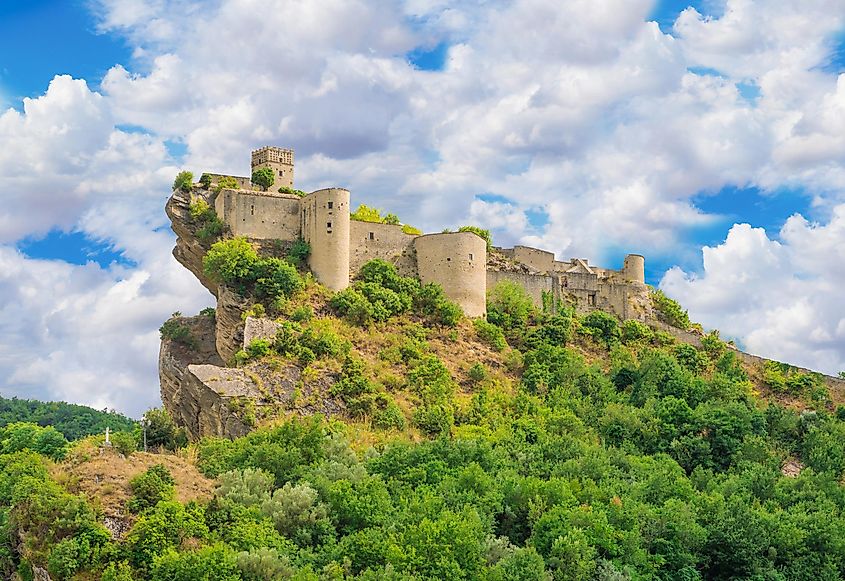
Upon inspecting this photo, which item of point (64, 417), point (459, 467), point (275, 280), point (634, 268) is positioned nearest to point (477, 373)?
point (275, 280)

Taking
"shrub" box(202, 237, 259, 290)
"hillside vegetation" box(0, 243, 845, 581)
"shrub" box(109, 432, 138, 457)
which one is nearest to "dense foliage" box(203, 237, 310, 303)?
"shrub" box(202, 237, 259, 290)

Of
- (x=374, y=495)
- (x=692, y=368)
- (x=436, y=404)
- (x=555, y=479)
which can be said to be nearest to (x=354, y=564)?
(x=374, y=495)

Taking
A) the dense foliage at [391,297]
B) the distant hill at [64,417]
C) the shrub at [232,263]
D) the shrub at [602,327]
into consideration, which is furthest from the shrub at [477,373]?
the distant hill at [64,417]

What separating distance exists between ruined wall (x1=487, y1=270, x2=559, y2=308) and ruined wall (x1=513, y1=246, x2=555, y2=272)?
10.3ft

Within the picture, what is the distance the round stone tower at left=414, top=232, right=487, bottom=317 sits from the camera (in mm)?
66250

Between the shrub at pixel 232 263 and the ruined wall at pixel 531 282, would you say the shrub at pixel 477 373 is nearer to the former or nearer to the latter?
the ruined wall at pixel 531 282

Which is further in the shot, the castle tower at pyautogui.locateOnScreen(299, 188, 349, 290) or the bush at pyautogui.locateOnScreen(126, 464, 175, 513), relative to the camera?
the castle tower at pyautogui.locateOnScreen(299, 188, 349, 290)

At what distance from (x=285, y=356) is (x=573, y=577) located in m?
21.2

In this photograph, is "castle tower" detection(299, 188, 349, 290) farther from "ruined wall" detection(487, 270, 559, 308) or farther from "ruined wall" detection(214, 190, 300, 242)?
"ruined wall" detection(487, 270, 559, 308)

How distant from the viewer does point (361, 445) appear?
167 feet

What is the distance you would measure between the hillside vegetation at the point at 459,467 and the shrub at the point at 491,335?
0.10 meters

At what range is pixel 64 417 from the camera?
438 feet

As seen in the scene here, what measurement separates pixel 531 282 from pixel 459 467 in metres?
25.2

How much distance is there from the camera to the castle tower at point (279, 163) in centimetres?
7162
